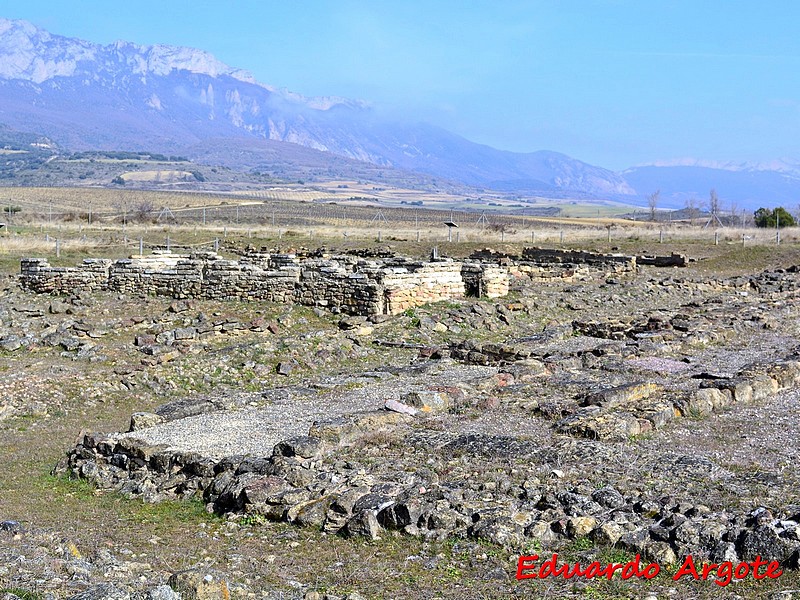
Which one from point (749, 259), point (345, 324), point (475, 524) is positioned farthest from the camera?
point (749, 259)

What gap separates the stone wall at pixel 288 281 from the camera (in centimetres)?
2180

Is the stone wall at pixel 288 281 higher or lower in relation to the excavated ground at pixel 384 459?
higher

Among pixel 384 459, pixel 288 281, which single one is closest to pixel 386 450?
pixel 384 459

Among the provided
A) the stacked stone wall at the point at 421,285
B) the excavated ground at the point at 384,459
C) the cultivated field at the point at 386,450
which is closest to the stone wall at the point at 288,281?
the stacked stone wall at the point at 421,285

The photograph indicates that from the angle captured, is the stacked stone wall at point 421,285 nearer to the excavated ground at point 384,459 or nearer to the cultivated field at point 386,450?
the cultivated field at point 386,450

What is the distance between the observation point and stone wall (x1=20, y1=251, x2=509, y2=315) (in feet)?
71.5

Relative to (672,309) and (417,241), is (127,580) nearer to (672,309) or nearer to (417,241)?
(672,309)

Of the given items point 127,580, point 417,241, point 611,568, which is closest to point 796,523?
point 611,568

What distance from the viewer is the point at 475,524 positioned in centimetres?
792

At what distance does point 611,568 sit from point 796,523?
5.40ft

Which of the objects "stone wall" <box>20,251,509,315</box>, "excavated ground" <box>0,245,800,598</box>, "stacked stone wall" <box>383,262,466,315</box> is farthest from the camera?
"stone wall" <box>20,251,509,315</box>

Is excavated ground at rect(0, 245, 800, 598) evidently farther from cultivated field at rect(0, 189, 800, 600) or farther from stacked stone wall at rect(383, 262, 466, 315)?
stacked stone wall at rect(383, 262, 466, 315)

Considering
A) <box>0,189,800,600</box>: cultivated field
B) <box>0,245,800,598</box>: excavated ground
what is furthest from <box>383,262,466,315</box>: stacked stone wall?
<box>0,245,800,598</box>: excavated ground

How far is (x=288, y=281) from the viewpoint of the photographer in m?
22.3
